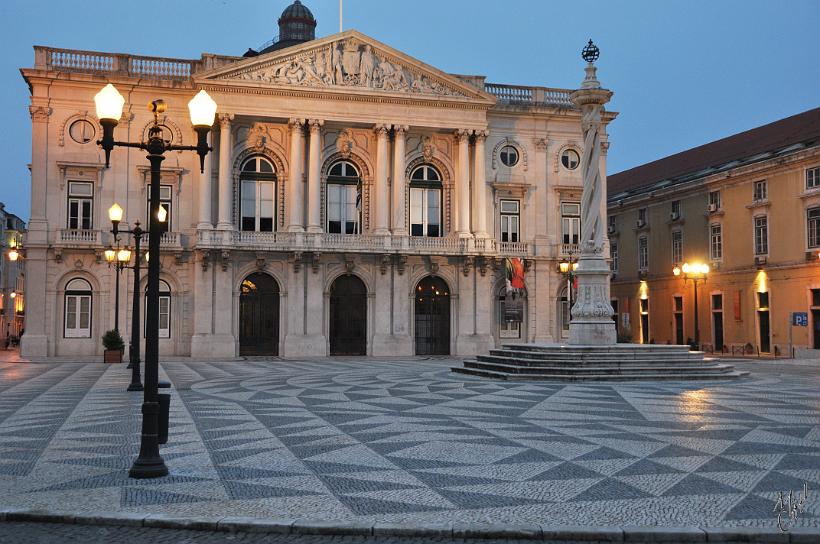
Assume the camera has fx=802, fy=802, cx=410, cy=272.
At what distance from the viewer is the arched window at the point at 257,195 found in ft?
141

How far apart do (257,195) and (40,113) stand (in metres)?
11.4

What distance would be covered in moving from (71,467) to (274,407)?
713cm

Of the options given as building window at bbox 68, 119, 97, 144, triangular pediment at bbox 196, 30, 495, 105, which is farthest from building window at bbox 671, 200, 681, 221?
building window at bbox 68, 119, 97, 144

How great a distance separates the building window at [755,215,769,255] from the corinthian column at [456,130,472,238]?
52.7 ft

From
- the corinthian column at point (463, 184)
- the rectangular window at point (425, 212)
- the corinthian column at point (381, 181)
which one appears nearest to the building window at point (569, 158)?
the corinthian column at point (463, 184)

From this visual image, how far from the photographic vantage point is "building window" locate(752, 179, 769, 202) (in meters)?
43.7

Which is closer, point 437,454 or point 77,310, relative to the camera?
point 437,454

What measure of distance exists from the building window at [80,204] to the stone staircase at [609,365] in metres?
25.5

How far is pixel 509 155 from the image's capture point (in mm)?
46375

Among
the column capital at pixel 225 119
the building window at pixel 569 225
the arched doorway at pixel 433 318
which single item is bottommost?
the arched doorway at pixel 433 318

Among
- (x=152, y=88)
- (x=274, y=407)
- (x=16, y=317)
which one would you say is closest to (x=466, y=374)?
(x=274, y=407)

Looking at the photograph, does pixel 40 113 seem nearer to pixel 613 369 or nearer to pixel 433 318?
pixel 433 318

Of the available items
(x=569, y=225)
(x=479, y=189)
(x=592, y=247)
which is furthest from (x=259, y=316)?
(x=592, y=247)

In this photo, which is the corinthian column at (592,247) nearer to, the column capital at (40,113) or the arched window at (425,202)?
the arched window at (425,202)
